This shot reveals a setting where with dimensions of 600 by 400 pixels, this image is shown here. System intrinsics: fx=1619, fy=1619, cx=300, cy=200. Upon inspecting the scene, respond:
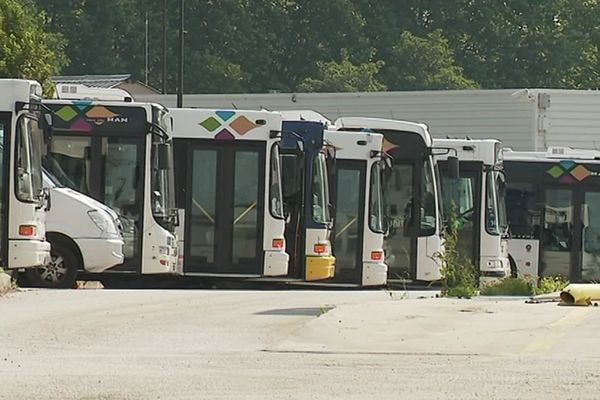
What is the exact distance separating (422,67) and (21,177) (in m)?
48.0

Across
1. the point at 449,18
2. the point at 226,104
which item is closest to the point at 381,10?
the point at 449,18

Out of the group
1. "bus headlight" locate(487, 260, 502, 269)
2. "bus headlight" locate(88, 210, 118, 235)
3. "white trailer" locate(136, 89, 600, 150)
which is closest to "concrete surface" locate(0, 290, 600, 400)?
"bus headlight" locate(88, 210, 118, 235)

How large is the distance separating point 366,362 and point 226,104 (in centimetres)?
3093

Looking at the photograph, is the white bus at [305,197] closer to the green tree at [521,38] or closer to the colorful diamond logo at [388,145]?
the colorful diamond logo at [388,145]

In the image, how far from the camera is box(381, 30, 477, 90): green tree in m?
67.4

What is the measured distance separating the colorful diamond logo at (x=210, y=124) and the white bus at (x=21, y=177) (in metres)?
3.78

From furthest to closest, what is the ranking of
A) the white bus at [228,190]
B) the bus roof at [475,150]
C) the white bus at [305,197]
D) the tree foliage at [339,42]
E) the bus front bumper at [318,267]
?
1. the tree foliage at [339,42]
2. the bus roof at [475,150]
3. the white bus at [305,197]
4. the bus front bumper at [318,267]
5. the white bus at [228,190]

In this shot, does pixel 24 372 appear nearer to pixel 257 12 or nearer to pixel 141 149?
pixel 141 149

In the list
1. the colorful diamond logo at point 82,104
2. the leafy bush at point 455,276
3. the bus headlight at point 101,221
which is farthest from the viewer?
the colorful diamond logo at point 82,104

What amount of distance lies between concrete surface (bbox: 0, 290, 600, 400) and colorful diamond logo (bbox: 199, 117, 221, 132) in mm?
5605

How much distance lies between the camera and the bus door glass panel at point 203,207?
25516 mm

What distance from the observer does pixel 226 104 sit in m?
43.9

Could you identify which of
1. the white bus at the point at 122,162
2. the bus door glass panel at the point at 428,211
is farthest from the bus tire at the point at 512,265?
the white bus at the point at 122,162

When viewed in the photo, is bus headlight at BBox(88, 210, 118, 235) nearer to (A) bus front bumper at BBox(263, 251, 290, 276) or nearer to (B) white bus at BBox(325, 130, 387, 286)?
(A) bus front bumper at BBox(263, 251, 290, 276)
